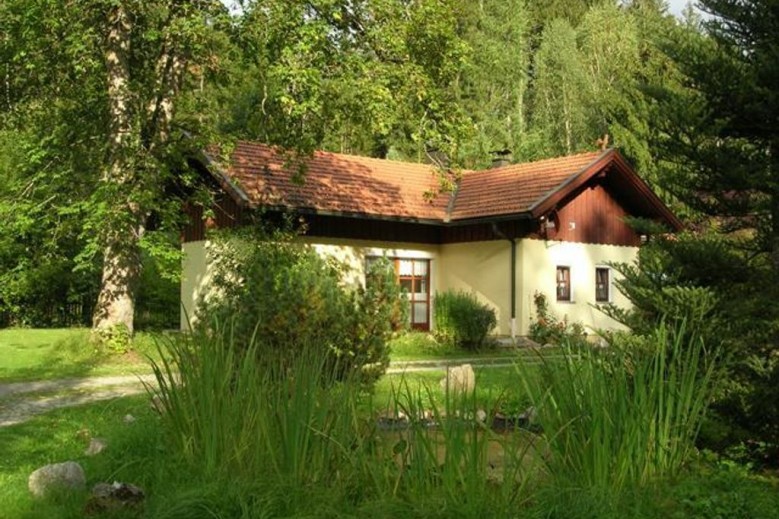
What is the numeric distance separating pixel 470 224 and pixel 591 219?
375 cm

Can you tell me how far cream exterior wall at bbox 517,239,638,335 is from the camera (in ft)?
73.3

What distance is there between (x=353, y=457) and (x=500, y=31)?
41171 mm

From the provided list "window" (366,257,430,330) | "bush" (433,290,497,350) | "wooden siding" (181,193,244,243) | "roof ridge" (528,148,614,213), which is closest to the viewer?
"bush" (433,290,497,350)

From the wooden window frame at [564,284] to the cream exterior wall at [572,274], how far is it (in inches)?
3.4

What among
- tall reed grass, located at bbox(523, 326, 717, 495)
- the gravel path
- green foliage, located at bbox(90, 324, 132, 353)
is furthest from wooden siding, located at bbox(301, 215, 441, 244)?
tall reed grass, located at bbox(523, 326, 717, 495)

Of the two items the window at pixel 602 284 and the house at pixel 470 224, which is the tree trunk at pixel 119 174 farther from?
the window at pixel 602 284

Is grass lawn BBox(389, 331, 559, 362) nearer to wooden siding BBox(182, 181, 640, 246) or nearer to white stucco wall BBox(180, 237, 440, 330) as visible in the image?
white stucco wall BBox(180, 237, 440, 330)

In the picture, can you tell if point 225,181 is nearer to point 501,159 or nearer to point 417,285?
point 417,285

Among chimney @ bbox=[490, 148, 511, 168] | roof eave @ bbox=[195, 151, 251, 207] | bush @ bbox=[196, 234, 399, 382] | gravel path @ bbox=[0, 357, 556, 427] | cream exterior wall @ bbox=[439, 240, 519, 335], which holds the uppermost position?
chimney @ bbox=[490, 148, 511, 168]

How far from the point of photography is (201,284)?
2178 cm

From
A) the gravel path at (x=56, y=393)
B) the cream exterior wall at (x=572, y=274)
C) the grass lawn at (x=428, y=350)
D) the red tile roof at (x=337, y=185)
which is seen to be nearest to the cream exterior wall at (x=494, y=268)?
the cream exterior wall at (x=572, y=274)

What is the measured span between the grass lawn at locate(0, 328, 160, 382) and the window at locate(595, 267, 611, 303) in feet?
42.2

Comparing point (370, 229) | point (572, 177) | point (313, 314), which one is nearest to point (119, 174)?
point (370, 229)

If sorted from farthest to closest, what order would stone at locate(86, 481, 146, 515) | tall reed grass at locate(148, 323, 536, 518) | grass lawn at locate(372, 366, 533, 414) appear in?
grass lawn at locate(372, 366, 533, 414)
stone at locate(86, 481, 146, 515)
tall reed grass at locate(148, 323, 536, 518)
